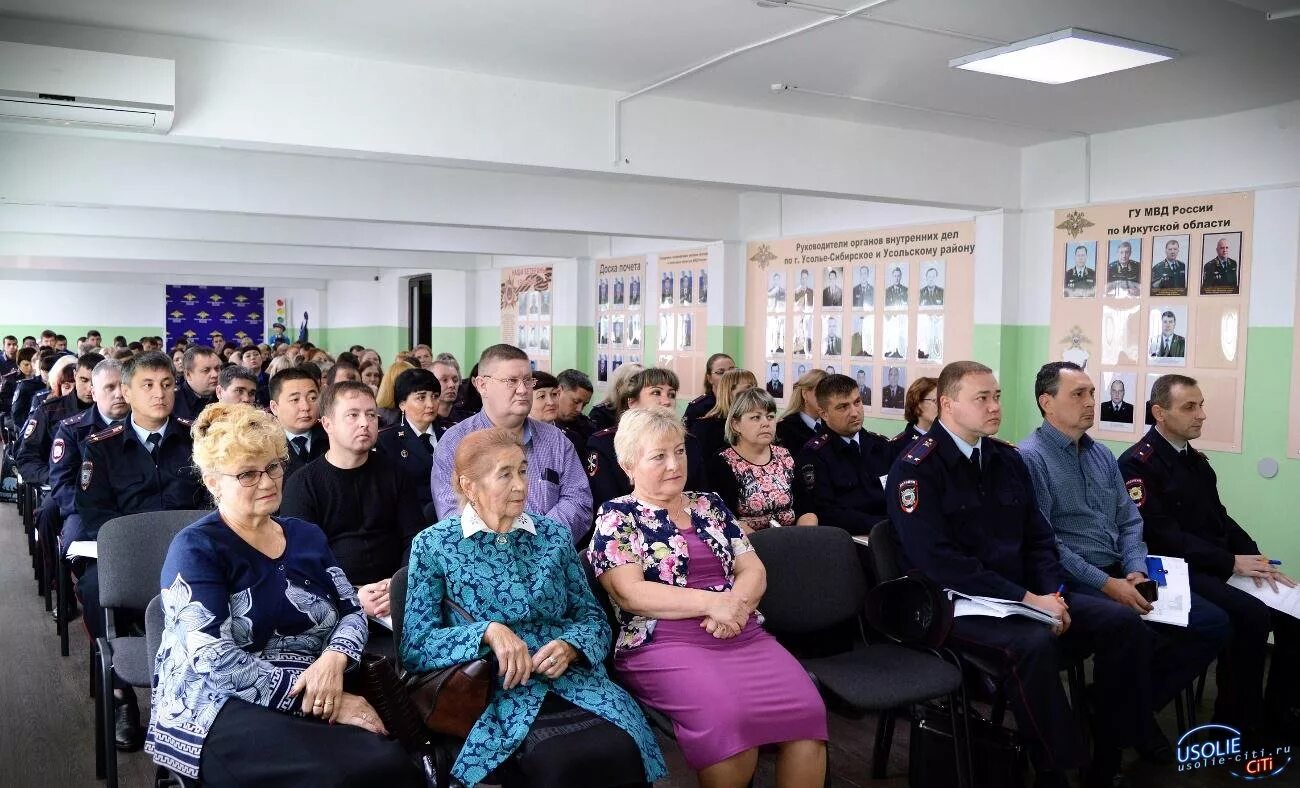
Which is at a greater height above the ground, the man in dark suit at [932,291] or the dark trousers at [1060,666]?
the man in dark suit at [932,291]

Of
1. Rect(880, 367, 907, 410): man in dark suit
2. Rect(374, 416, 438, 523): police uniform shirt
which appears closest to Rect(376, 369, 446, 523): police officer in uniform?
Rect(374, 416, 438, 523): police uniform shirt

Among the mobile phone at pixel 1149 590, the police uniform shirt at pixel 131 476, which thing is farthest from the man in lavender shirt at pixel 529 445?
the mobile phone at pixel 1149 590

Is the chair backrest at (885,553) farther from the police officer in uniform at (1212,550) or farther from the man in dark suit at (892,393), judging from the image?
the man in dark suit at (892,393)

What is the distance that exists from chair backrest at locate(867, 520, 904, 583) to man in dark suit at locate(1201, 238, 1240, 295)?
391 cm

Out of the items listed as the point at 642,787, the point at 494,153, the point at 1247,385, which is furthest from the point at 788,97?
the point at 642,787

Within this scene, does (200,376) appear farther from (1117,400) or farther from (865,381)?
(1117,400)

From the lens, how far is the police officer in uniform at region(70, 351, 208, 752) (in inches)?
170

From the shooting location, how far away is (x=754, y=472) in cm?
473

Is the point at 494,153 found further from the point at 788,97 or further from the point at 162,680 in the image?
the point at 162,680

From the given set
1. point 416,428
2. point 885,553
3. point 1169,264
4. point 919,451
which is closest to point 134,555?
point 416,428

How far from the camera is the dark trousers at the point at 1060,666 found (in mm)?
3242

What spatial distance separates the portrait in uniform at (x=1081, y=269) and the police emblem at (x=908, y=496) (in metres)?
4.16

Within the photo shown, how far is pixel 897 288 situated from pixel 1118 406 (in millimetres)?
2087

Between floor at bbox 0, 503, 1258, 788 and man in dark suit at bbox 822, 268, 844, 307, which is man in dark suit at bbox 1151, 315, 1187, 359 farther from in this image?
man in dark suit at bbox 822, 268, 844, 307
